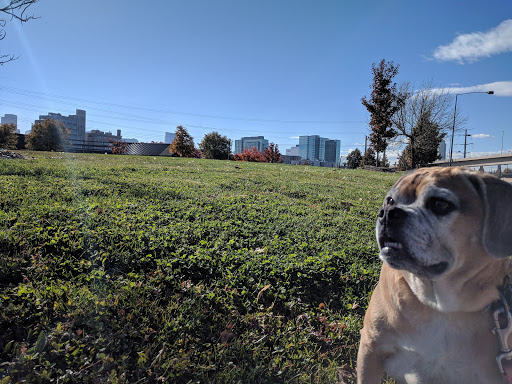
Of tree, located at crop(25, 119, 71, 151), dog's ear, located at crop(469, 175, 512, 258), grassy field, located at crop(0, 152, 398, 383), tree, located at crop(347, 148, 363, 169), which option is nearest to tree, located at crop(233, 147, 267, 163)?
tree, located at crop(347, 148, 363, 169)

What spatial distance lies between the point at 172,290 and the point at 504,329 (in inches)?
108

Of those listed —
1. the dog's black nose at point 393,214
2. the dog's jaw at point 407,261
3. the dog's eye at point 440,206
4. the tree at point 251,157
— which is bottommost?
the dog's jaw at point 407,261

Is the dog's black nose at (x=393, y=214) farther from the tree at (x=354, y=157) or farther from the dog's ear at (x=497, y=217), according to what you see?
the tree at (x=354, y=157)

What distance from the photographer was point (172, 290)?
11.2ft

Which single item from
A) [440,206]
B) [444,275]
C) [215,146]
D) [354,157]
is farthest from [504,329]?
[354,157]

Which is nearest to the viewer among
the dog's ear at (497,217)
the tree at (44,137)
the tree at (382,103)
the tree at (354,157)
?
the dog's ear at (497,217)

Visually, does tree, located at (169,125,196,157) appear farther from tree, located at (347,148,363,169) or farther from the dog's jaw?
the dog's jaw

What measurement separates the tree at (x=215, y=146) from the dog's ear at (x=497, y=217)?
2184 inches

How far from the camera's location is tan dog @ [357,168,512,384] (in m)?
1.87

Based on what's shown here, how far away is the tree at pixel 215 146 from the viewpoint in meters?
56.6

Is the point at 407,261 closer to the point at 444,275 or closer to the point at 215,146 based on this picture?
the point at 444,275

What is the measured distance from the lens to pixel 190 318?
9.91ft

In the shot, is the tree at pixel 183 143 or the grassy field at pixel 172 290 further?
the tree at pixel 183 143

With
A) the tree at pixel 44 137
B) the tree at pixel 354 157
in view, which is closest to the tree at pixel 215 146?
the tree at pixel 44 137
